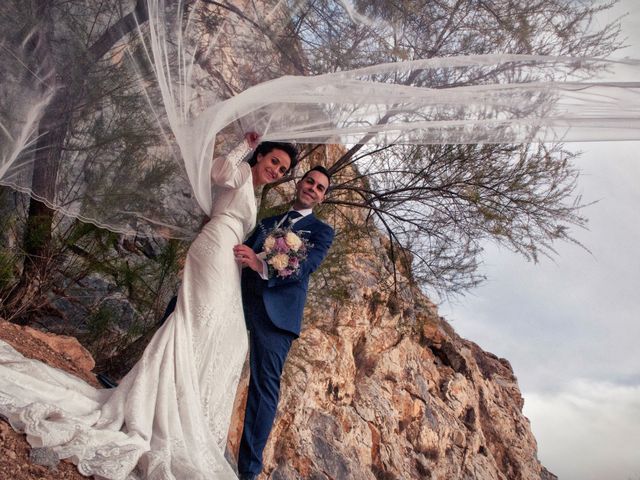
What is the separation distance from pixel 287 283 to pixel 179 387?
2.87 ft

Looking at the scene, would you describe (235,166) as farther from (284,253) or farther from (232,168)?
(284,253)

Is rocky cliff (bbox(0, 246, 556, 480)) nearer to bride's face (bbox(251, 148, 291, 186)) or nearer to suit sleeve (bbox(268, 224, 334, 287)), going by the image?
suit sleeve (bbox(268, 224, 334, 287))

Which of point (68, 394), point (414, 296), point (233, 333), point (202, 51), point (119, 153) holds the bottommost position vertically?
point (68, 394)

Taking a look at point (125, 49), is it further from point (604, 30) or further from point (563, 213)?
point (563, 213)

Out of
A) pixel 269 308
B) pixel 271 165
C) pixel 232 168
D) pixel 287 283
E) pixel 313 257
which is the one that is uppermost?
pixel 271 165

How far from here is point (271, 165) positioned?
4098mm

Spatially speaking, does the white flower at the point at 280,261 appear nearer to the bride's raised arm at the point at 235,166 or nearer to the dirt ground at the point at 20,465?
the bride's raised arm at the point at 235,166

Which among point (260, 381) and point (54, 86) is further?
point (260, 381)

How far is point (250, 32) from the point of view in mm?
3783

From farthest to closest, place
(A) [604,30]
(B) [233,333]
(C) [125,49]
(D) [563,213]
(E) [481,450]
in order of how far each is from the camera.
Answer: (E) [481,450]
(D) [563,213]
(A) [604,30]
(B) [233,333]
(C) [125,49]

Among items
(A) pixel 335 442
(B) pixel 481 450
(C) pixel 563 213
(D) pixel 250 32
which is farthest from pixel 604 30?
(B) pixel 481 450

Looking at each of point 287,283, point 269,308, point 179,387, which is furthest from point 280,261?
point 179,387

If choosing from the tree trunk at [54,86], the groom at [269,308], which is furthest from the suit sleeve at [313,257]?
the tree trunk at [54,86]

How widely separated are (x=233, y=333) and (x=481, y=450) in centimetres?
714
